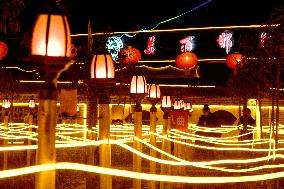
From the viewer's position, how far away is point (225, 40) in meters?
17.5

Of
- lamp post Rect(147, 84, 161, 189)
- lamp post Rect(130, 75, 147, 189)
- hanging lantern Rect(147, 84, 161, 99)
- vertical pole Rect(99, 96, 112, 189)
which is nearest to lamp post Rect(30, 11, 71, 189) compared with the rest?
vertical pole Rect(99, 96, 112, 189)

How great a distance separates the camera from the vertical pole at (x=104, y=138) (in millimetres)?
6300

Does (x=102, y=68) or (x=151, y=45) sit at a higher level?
(x=151, y=45)

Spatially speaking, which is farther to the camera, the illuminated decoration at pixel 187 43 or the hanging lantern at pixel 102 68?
the illuminated decoration at pixel 187 43

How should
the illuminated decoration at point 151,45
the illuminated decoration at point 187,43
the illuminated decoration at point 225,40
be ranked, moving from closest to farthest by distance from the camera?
the illuminated decoration at point 225,40 → the illuminated decoration at point 187,43 → the illuminated decoration at point 151,45

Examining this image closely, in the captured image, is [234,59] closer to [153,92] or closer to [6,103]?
[153,92]

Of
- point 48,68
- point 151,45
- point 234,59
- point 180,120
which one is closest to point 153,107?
point 180,120

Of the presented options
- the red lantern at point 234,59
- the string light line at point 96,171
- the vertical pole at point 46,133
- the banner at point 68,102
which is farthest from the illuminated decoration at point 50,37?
the red lantern at point 234,59

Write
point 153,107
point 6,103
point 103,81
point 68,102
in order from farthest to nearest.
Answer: point 6,103 < point 153,107 < point 103,81 < point 68,102

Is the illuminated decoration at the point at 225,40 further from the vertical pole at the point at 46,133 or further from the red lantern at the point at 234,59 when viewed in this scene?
the vertical pole at the point at 46,133

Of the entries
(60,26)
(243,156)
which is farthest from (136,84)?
(243,156)

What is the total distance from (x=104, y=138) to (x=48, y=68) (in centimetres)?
266

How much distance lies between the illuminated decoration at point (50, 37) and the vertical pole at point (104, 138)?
2.54 meters

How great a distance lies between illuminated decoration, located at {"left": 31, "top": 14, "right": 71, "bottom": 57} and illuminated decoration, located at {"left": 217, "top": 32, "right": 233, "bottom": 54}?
1395cm
